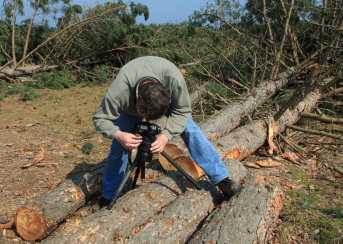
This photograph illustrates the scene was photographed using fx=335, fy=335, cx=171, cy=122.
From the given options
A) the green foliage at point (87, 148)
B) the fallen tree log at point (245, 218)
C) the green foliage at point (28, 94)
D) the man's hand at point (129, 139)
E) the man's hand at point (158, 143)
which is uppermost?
the green foliage at point (28, 94)

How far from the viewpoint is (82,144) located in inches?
186

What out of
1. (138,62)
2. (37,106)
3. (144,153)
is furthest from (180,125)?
(37,106)

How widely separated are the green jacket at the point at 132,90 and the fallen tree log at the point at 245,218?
743mm

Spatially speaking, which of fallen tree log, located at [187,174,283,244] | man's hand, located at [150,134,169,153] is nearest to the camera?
man's hand, located at [150,134,169,153]

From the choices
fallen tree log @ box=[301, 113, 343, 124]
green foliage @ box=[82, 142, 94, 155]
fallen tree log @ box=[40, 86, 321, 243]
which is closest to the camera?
fallen tree log @ box=[40, 86, 321, 243]

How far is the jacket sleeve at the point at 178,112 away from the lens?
247 centimetres

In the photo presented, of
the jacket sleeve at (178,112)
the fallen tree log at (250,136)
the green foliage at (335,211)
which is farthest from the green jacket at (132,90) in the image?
the green foliage at (335,211)

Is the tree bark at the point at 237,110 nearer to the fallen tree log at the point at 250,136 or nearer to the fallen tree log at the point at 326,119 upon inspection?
the fallen tree log at the point at 250,136

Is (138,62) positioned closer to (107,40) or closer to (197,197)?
(197,197)

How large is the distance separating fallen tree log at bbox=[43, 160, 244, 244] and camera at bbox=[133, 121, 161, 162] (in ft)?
1.39

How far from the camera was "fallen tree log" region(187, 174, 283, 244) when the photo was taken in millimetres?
2366

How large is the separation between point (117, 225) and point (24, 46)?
748 centimetres

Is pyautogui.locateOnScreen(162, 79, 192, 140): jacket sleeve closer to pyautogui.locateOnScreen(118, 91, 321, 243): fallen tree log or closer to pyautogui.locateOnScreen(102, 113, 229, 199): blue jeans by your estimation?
pyautogui.locateOnScreen(102, 113, 229, 199): blue jeans

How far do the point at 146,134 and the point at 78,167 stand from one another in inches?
73.3
